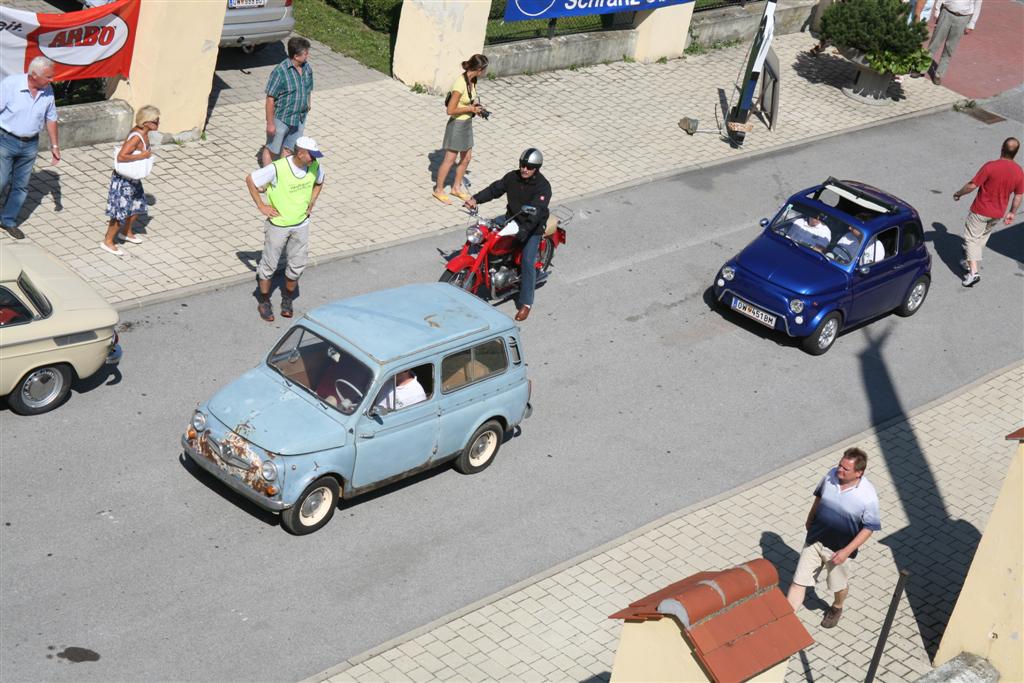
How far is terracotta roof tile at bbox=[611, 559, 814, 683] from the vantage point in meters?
6.99

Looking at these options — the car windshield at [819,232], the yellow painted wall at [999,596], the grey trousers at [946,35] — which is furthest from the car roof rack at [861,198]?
the grey trousers at [946,35]

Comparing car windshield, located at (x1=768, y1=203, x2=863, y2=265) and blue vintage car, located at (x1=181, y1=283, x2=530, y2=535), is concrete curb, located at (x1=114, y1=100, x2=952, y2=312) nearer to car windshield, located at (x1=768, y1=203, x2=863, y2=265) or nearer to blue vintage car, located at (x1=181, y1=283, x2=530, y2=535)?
blue vintage car, located at (x1=181, y1=283, x2=530, y2=535)

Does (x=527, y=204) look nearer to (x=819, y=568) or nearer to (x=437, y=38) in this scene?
(x=819, y=568)

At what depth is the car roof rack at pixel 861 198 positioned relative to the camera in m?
16.2

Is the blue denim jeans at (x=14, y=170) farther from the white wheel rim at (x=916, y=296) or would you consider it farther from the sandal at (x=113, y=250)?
the white wheel rim at (x=916, y=296)

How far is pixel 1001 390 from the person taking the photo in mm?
15492

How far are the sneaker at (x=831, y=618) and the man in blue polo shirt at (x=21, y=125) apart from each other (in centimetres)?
945

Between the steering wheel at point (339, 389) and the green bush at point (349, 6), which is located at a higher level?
the steering wheel at point (339, 389)

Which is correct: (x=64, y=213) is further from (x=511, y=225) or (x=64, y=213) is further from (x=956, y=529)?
(x=956, y=529)

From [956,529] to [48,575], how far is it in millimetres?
8498

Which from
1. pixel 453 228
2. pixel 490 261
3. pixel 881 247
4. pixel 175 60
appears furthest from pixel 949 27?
pixel 175 60

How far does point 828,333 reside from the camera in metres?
15.5

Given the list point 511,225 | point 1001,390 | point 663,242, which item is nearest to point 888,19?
point 663,242

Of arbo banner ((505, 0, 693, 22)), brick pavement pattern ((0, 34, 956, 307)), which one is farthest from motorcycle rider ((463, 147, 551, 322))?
arbo banner ((505, 0, 693, 22))
